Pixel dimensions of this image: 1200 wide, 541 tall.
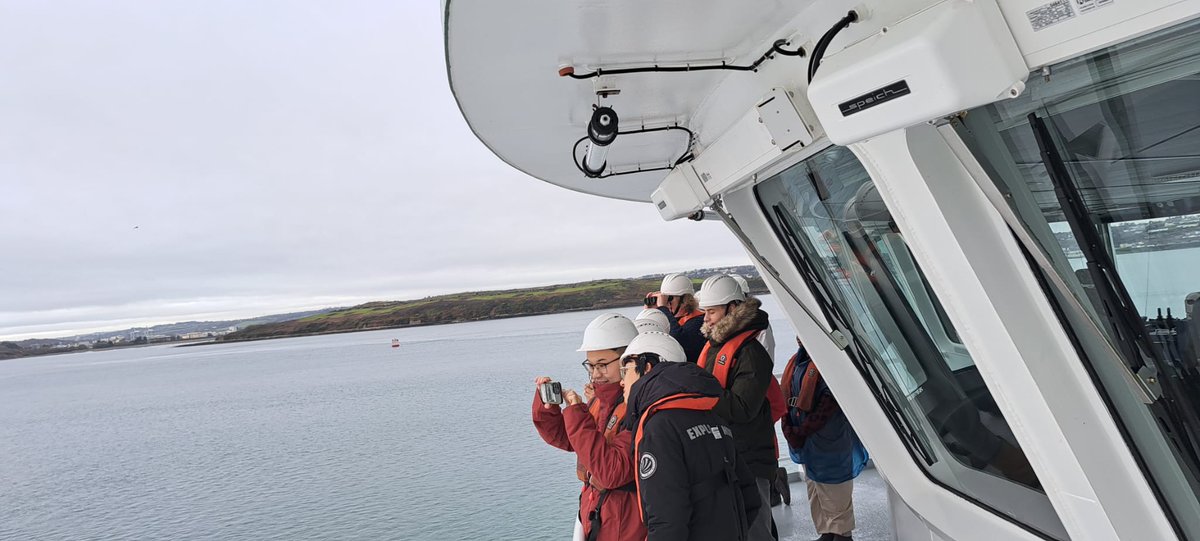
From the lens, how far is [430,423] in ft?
46.5

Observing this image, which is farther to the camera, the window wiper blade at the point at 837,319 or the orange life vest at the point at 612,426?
the window wiper blade at the point at 837,319

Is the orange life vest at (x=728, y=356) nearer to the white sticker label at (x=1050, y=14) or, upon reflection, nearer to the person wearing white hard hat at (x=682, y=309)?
the person wearing white hard hat at (x=682, y=309)

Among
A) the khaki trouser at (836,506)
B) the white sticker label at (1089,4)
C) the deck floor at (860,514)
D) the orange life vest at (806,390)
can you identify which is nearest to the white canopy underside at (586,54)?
the white sticker label at (1089,4)

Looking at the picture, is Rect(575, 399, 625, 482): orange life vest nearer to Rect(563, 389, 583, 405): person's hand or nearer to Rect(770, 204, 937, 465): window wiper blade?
Rect(563, 389, 583, 405): person's hand

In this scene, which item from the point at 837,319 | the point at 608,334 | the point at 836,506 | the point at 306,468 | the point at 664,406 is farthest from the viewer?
the point at 306,468

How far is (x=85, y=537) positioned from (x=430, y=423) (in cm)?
599

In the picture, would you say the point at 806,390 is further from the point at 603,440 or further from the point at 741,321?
the point at 603,440

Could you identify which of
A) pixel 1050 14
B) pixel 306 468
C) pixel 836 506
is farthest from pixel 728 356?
Answer: pixel 306 468

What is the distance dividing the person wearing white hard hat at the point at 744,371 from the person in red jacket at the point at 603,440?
466 mm

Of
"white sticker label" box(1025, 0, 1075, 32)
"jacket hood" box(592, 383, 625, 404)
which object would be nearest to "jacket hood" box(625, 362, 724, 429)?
"jacket hood" box(592, 383, 625, 404)

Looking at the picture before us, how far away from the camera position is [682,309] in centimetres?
457

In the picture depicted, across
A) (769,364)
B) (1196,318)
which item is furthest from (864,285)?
(1196,318)

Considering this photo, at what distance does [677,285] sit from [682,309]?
173mm

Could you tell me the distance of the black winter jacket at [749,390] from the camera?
2863 mm
